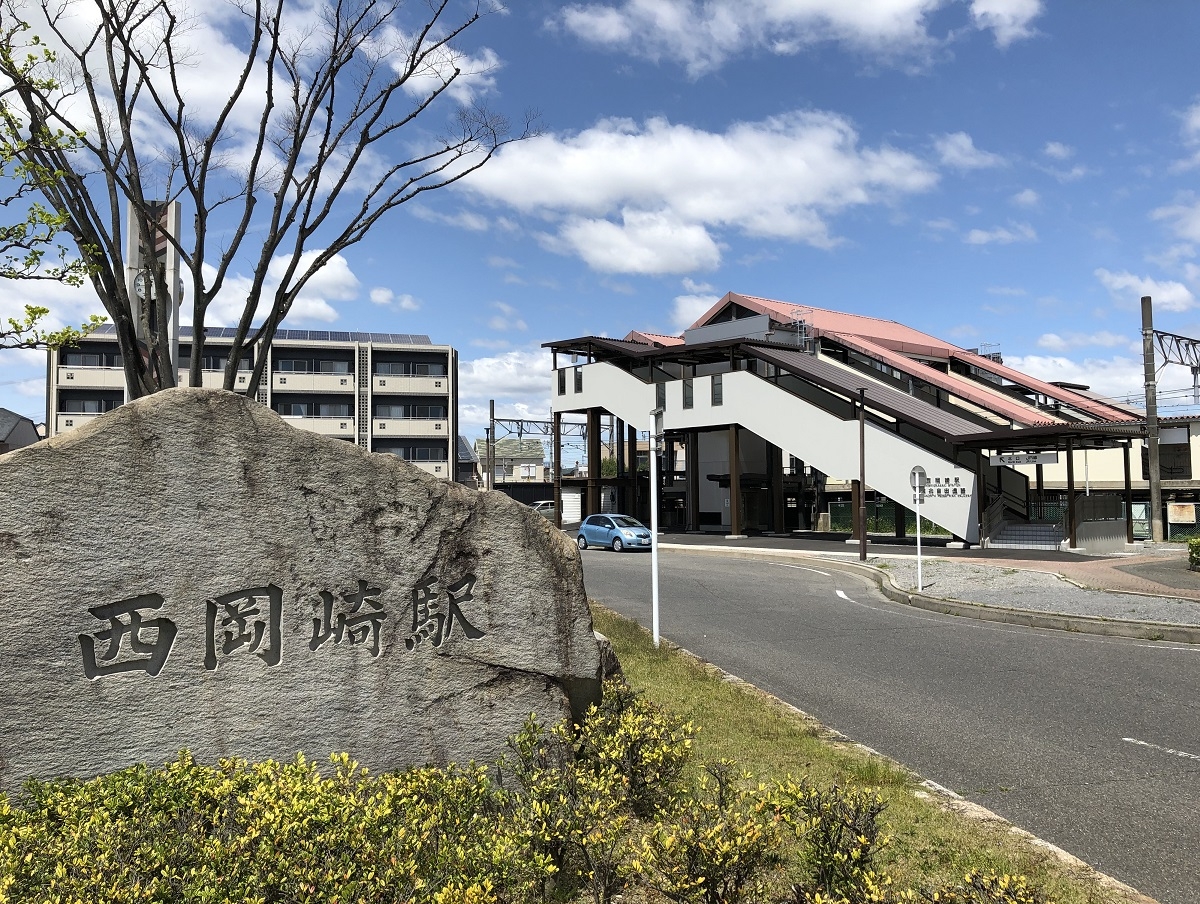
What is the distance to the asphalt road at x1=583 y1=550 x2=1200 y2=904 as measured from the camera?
546 centimetres

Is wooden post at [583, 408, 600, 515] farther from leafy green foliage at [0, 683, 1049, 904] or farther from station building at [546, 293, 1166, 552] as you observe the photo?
leafy green foliage at [0, 683, 1049, 904]

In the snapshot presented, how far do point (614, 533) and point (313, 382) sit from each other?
112 feet

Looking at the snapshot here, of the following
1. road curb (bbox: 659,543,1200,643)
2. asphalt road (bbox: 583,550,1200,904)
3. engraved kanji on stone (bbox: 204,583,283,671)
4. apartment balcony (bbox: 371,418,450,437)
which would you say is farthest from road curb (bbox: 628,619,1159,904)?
apartment balcony (bbox: 371,418,450,437)

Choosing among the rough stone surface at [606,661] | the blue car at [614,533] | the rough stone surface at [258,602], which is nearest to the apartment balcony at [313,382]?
the blue car at [614,533]

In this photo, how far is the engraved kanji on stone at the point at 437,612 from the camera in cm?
512

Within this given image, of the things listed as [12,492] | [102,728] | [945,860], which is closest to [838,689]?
[945,860]

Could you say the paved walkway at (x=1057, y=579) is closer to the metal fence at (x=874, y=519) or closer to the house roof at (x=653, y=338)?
the metal fence at (x=874, y=519)

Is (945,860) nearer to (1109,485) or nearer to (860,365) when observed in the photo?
(860,365)

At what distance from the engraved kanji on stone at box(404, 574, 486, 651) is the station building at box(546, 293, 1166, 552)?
77.2 feet

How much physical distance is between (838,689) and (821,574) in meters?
14.2

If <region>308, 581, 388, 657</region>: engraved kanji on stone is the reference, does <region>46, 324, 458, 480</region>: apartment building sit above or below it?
above

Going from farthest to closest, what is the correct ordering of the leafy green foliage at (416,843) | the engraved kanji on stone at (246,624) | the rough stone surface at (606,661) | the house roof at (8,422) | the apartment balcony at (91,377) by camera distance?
the apartment balcony at (91,377) → the house roof at (8,422) → the rough stone surface at (606,661) → the engraved kanji on stone at (246,624) → the leafy green foliage at (416,843)

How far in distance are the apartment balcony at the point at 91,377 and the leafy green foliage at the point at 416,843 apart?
56.9 meters

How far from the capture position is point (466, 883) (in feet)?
11.7
